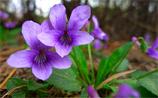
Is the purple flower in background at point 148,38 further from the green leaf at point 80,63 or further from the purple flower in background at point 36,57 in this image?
the purple flower in background at point 36,57

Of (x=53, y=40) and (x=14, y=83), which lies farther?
(x=14, y=83)

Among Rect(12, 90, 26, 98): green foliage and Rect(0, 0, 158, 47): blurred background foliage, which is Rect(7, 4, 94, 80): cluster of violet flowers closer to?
Rect(12, 90, 26, 98): green foliage

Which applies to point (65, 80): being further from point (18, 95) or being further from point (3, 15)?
point (3, 15)

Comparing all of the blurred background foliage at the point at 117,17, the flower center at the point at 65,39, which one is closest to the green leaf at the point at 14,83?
the flower center at the point at 65,39

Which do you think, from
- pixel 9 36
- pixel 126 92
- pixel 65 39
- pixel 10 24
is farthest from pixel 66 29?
pixel 10 24

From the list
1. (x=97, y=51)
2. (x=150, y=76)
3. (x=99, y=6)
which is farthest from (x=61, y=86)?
(x=99, y=6)

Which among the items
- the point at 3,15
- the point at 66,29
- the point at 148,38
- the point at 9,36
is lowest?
the point at 148,38

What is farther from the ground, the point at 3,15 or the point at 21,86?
the point at 21,86
